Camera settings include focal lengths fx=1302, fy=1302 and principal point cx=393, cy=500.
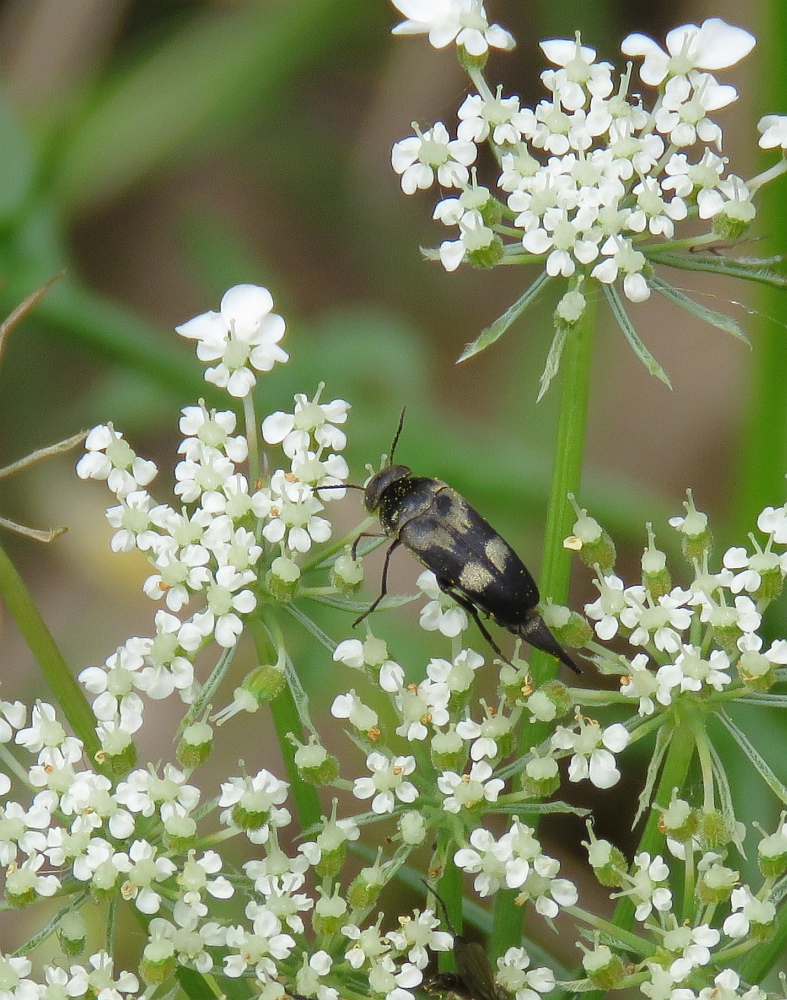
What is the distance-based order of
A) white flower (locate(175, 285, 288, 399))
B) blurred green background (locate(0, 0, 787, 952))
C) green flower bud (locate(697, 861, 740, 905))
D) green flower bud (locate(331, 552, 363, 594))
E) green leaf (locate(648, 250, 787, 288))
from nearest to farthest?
green flower bud (locate(697, 861, 740, 905)) < green leaf (locate(648, 250, 787, 288)) < green flower bud (locate(331, 552, 363, 594)) < white flower (locate(175, 285, 288, 399)) < blurred green background (locate(0, 0, 787, 952))

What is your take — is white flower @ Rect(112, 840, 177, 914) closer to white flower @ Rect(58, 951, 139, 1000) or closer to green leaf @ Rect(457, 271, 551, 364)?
white flower @ Rect(58, 951, 139, 1000)

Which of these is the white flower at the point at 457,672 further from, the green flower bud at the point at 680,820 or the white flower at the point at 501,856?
the green flower bud at the point at 680,820

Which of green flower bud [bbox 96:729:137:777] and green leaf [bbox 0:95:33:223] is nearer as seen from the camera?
green flower bud [bbox 96:729:137:777]

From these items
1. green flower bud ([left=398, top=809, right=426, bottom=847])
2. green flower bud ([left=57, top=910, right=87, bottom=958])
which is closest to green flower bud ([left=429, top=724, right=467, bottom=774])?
green flower bud ([left=398, top=809, right=426, bottom=847])

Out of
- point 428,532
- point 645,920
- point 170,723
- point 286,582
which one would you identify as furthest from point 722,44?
point 170,723

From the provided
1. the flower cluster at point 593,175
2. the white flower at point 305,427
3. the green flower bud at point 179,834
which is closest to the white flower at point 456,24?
the flower cluster at point 593,175

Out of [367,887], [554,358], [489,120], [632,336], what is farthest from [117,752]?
[489,120]
